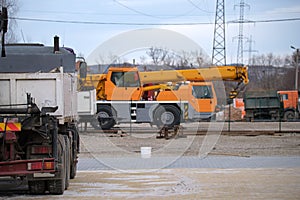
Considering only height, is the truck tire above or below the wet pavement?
above

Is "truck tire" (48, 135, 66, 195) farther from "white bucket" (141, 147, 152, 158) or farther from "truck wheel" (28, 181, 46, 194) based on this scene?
"white bucket" (141, 147, 152, 158)

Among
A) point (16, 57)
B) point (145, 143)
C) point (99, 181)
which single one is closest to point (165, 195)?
point (99, 181)

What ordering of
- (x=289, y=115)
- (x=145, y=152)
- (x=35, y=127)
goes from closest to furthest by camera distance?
(x=35, y=127) → (x=145, y=152) → (x=289, y=115)

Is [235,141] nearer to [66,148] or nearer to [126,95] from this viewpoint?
[126,95]

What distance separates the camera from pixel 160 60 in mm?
41688

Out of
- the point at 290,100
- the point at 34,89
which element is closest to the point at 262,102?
the point at 290,100

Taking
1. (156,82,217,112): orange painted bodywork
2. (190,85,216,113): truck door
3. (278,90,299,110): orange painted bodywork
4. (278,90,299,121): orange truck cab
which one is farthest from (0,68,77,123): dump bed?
(278,90,299,110): orange painted bodywork

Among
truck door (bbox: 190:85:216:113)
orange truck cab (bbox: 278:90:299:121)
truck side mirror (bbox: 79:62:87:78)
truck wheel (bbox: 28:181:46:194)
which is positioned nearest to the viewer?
truck wheel (bbox: 28:181:46:194)

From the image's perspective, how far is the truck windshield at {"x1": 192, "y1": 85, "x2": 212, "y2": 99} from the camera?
42.3 metres

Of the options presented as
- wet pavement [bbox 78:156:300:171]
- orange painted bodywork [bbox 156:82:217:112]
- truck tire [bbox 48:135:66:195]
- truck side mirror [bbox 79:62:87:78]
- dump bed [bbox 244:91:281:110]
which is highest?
truck side mirror [bbox 79:62:87:78]

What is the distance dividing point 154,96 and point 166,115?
207 centimetres

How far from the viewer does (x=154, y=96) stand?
127ft

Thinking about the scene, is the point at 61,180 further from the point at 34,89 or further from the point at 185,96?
the point at 185,96

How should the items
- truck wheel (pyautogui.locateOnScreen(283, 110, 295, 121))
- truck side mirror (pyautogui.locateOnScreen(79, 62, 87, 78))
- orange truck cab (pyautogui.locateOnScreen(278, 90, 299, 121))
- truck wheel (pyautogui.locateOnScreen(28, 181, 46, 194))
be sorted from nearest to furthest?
truck wheel (pyautogui.locateOnScreen(28, 181, 46, 194))
truck side mirror (pyautogui.locateOnScreen(79, 62, 87, 78))
truck wheel (pyautogui.locateOnScreen(283, 110, 295, 121))
orange truck cab (pyautogui.locateOnScreen(278, 90, 299, 121))
